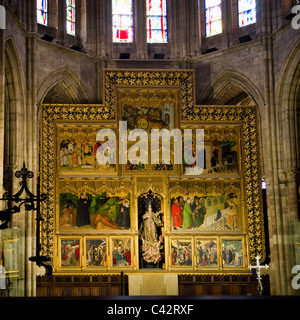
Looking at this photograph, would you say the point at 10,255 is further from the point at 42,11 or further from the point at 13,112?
the point at 42,11

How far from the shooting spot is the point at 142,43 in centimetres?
2338

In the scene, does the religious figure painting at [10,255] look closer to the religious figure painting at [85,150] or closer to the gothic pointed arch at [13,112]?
the gothic pointed arch at [13,112]

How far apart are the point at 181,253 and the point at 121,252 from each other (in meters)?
1.96

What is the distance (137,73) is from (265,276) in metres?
8.06

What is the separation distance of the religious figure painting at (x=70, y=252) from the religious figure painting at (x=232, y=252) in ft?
15.6

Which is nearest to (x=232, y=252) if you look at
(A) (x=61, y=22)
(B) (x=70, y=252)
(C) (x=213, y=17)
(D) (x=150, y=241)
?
(D) (x=150, y=241)

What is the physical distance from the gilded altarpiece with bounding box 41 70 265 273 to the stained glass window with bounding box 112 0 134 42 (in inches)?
186

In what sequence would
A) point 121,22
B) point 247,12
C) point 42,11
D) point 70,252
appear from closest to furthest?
point 70,252 < point 42,11 < point 247,12 < point 121,22

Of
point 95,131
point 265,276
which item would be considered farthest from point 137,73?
point 265,276

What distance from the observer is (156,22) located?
2389cm

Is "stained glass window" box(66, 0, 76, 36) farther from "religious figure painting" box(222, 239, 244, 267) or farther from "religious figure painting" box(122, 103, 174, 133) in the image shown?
"religious figure painting" box(222, 239, 244, 267)

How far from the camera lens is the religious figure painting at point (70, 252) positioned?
18328mm

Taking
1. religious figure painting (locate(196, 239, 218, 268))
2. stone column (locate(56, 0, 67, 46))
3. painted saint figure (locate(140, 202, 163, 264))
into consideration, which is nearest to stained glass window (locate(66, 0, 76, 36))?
stone column (locate(56, 0, 67, 46))

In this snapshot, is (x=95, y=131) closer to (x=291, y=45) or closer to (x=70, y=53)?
(x=70, y=53)
